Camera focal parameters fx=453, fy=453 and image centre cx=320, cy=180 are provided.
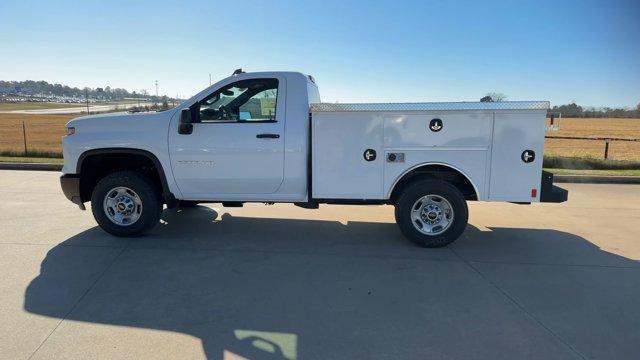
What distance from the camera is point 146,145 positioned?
5.59 m

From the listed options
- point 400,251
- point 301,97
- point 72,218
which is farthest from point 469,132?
point 72,218

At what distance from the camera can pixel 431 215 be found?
5.54 m

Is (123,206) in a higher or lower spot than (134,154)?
lower

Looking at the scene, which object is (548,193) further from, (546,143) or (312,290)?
(546,143)

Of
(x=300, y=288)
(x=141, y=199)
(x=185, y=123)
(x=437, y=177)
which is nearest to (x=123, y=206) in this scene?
(x=141, y=199)

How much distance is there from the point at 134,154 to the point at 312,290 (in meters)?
3.14

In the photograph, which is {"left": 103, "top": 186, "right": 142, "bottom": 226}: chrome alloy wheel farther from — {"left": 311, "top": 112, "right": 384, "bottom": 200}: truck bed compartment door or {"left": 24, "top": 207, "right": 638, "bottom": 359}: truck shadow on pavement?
{"left": 311, "top": 112, "right": 384, "bottom": 200}: truck bed compartment door

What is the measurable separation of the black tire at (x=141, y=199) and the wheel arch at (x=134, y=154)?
0.57ft

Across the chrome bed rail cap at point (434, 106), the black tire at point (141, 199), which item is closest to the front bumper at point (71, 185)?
the black tire at point (141, 199)

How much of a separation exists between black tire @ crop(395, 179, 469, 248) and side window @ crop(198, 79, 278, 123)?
1.91 metres

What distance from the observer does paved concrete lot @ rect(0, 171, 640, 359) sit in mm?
3260

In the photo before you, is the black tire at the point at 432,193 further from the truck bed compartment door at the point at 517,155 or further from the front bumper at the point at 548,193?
the front bumper at the point at 548,193

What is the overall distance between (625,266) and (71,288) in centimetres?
572

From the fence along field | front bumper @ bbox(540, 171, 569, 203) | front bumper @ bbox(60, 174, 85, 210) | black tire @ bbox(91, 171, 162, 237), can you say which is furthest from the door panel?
the fence along field
